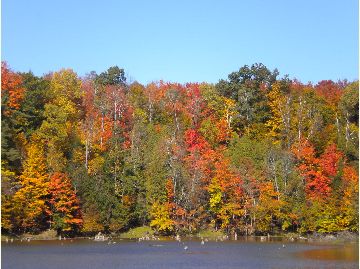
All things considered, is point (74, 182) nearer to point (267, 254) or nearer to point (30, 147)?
point (30, 147)

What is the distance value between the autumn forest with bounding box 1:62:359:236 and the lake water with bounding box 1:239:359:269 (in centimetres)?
1241

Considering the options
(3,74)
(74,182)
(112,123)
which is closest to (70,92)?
(112,123)

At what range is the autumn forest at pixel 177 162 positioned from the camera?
2653 inches

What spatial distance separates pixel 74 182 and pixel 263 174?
23.7 meters

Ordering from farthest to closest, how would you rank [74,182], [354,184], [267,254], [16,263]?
[74,182], [354,184], [267,254], [16,263]

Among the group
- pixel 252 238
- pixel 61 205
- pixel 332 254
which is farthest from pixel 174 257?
pixel 61 205

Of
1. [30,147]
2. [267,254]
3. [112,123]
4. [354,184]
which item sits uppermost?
[112,123]

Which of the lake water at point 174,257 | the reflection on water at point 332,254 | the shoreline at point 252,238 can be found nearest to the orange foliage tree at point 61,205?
the shoreline at point 252,238

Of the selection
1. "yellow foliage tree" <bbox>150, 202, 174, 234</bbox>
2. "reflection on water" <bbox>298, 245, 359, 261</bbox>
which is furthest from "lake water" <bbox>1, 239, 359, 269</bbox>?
"yellow foliage tree" <bbox>150, 202, 174, 234</bbox>

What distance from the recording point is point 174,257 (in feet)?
147

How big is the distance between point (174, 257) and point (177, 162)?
104 feet

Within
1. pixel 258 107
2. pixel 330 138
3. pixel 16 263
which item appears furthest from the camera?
pixel 258 107

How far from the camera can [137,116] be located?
89188 millimetres

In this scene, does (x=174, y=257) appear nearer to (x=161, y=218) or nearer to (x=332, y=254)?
(x=332, y=254)
